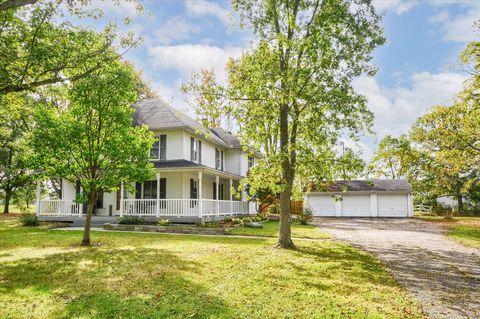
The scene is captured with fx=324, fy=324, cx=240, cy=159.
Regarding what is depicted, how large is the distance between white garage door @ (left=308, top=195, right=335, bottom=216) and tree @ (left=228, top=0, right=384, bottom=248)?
85.0 ft

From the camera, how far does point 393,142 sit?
28672 mm

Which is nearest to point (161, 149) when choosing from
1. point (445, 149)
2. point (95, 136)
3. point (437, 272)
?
point (95, 136)

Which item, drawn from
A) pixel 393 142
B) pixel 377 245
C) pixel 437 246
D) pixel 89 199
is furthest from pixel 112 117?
pixel 393 142

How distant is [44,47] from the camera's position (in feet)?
31.1

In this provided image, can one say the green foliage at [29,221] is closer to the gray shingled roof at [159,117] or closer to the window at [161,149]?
the window at [161,149]

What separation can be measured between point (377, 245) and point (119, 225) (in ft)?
43.3

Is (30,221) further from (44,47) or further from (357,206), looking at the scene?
(357,206)

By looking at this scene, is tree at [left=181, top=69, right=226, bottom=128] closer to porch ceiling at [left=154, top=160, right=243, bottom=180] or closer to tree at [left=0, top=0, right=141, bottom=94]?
tree at [left=0, top=0, right=141, bottom=94]

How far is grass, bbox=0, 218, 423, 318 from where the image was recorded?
5.56 meters

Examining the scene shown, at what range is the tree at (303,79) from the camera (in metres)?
11.5

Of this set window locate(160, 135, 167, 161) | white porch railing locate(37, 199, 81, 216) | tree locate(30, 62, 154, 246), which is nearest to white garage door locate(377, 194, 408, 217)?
window locate(160, 135, 167, 161)

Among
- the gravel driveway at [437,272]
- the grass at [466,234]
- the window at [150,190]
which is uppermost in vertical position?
the window at [150,190]

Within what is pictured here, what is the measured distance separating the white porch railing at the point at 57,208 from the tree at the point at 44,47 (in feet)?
40.9

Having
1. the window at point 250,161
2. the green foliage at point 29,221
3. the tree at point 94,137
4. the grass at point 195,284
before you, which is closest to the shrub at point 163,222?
the tree at point 94,137
